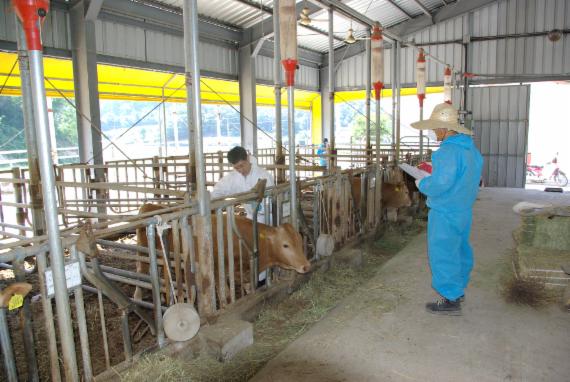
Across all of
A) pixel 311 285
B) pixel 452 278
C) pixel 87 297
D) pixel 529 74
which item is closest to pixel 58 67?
pixel 87 297

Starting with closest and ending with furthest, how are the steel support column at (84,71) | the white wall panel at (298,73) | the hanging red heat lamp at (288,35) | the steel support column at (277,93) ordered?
the hanging red heat lamp at (288,35)
the steel support column at (277,93)
the steel support column at (84,71)
the white wall panel at (298,73)

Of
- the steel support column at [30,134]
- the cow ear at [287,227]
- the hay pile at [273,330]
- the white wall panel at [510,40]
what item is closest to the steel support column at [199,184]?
the hay pile at [273,330]

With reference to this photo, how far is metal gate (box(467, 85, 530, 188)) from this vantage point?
16.6 meters

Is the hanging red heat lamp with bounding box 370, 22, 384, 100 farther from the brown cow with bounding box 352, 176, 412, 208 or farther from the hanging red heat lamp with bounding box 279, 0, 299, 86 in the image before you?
the hanging red heat lamp with bounding box 279, 0, 299, 86

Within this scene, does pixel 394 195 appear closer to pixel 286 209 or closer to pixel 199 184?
pixel 286 209

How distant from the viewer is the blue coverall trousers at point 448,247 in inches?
146

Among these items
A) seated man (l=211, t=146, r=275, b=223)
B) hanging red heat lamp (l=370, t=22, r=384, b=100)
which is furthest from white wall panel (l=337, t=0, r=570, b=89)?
seated man (l=211, t=146, r=275, b=223)

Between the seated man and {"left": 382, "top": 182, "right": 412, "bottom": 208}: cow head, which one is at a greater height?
the seated man

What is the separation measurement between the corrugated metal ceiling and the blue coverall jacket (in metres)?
8.41

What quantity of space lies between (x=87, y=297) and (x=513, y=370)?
4348mm

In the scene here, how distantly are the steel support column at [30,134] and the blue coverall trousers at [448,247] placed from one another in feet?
15.1

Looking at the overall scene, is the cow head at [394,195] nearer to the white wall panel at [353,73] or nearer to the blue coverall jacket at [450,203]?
the blue coverall jacket at [450,203]

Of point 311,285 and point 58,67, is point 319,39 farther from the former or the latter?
point 311,285

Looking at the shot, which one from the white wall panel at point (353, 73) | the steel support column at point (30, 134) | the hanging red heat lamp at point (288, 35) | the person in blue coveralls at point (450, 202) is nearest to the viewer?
the person in blue coveralls at point (450, 202)
